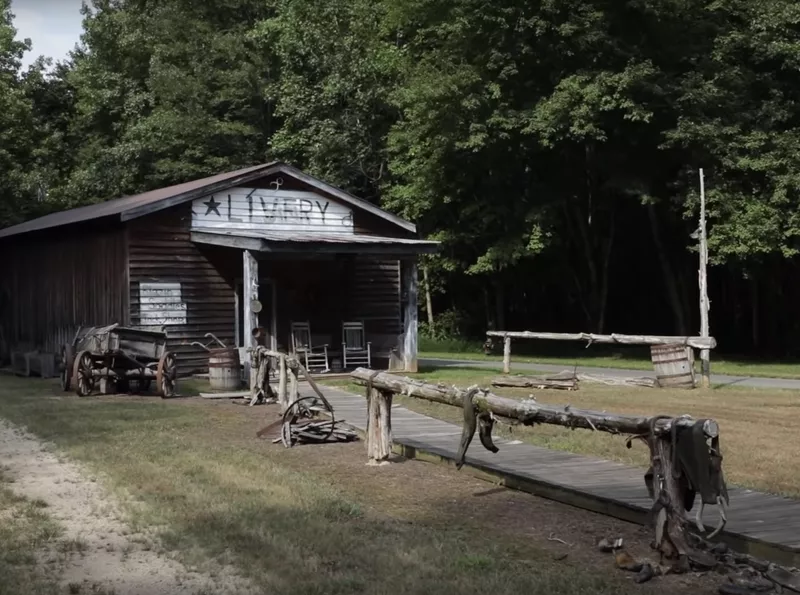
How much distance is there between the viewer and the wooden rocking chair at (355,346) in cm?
2278

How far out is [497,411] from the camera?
26.7 ft

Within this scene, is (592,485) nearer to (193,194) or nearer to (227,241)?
(227,241)

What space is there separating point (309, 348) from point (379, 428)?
41.0ft

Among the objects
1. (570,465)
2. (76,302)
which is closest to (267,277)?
(76,302)

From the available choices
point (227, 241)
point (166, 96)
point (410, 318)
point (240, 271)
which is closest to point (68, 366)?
point (227, 241)

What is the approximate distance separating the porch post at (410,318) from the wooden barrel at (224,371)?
523 centimetres

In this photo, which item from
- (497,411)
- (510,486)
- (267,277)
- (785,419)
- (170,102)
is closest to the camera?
(497,411)

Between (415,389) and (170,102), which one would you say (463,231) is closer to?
(170,102)

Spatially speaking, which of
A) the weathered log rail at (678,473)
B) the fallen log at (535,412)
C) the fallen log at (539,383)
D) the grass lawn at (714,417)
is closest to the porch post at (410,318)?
the grass lawn at (714,417)

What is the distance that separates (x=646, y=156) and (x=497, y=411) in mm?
22689

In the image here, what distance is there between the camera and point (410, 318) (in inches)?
887

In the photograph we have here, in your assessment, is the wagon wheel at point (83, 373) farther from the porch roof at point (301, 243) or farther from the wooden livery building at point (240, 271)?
the porch roof at point (301, 243)

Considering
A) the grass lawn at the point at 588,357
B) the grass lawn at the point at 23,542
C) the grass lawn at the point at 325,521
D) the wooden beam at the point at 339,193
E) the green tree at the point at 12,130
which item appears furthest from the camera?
the green tree at the point at 12,130

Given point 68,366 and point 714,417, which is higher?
point 68,366
